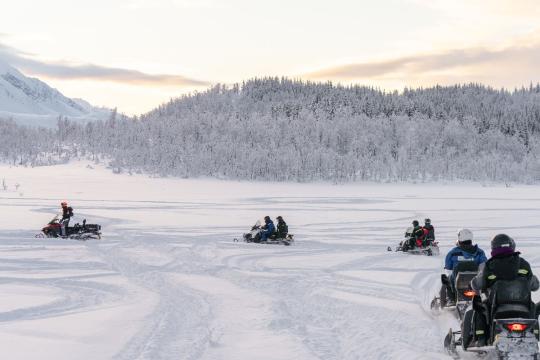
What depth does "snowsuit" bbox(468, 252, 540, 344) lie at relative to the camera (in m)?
7.56

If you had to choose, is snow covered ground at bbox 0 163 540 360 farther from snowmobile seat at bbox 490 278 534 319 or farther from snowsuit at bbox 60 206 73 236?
snowmobile seat at bbox 490 278 534 319

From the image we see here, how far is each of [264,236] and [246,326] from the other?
583 inches

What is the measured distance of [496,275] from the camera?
762 cm

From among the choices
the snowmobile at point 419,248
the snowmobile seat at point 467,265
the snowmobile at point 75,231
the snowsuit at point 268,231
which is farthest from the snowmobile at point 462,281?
the snowmobile at point 75,231

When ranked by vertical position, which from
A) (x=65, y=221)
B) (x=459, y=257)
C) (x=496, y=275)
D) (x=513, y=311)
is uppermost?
(x=496, y=275)

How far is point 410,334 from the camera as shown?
9977 millimetres

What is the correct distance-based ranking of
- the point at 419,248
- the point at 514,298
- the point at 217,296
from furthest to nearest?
1. the point at 419,248
2. the point at 217,296
3. the point at 514,298

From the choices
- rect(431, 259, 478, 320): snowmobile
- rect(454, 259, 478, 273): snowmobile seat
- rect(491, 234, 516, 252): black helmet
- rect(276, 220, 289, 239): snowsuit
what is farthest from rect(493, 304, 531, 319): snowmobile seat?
rect(276, 220, 289, 239): snowsuit

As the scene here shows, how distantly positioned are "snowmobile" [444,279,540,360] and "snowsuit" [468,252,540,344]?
0.03 metres

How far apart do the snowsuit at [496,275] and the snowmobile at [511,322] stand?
0.03m

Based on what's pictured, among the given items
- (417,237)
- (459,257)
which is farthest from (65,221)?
(459,257)

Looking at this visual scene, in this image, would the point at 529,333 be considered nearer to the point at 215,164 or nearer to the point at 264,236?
the point at 264,236

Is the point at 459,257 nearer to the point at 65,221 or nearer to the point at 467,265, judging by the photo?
the point at 467,265

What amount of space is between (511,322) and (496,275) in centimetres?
61
